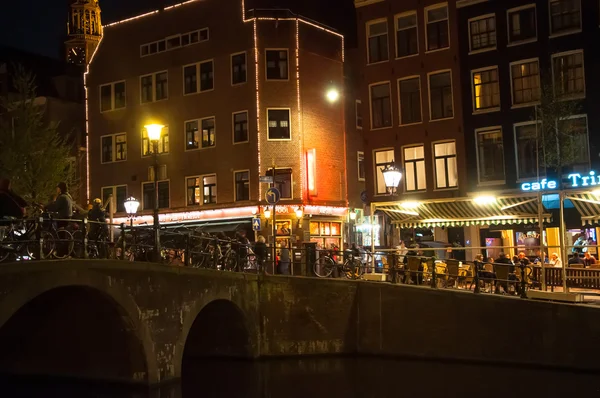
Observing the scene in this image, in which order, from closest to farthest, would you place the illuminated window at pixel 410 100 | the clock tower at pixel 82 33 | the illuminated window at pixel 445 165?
1. the illuminated window at pixel 445 165
2. the illuminated window at pixel 410 100
3. the clock tower at pixel 82 33

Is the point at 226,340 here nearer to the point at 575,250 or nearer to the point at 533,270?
the point at 533,270

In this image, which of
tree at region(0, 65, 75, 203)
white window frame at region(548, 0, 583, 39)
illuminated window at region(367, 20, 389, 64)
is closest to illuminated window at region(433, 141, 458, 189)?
illuminated window at region(367, 20, 389, 64)

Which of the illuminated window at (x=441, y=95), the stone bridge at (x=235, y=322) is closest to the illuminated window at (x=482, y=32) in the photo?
the illuminated window at (x=441, y=95)

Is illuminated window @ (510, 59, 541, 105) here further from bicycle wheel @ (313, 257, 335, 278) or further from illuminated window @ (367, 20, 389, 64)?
bicycle wheel @ (313, 257, 335, 278)

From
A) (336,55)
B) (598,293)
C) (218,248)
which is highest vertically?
(336,55)

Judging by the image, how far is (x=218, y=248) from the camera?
21.7 meters

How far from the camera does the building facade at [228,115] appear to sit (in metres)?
36.6

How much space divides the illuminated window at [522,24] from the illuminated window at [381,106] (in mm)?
5499

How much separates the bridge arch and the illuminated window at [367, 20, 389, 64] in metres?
18.5

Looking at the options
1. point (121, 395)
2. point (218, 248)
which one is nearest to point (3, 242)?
point (121, 395)

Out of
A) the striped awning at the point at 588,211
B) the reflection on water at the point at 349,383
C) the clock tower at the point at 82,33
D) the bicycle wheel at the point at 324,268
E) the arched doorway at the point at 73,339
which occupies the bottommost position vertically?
the reflection on water at the point at 349,383

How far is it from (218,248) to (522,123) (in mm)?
13951

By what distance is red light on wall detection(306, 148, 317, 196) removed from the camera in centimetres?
3638

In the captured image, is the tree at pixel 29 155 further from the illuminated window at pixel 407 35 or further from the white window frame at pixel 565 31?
the white window frame at pixel 565 31
